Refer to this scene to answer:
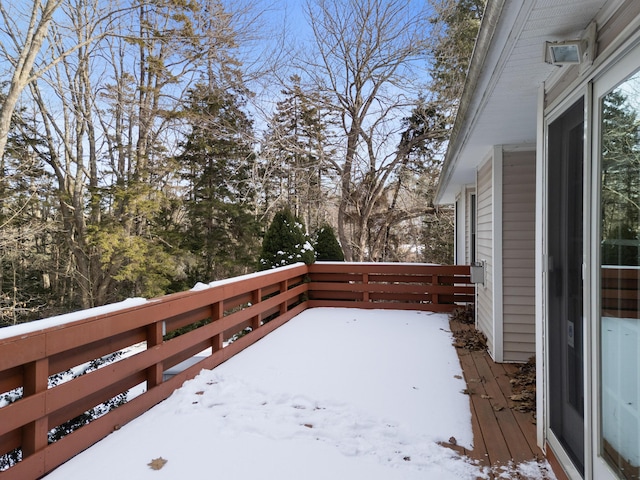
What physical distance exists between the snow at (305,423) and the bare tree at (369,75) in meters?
8.97

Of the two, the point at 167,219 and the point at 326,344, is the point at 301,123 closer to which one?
the point at 167,219

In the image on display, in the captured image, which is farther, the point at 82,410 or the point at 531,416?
the point at 531,416

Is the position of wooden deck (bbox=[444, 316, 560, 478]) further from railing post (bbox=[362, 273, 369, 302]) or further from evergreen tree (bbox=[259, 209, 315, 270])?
evergreen tree (bbox=[259, 209, 315, 270])

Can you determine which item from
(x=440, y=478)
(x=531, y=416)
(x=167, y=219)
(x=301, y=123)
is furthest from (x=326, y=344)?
(x=167, y=219)

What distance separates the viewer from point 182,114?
40.2 feet

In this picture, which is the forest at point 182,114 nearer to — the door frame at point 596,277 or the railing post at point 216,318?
the railing post at point 216,318

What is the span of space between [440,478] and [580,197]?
147 cm

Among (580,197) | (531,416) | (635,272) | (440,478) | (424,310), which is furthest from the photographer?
(424,310)

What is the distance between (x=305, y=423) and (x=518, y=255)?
8.65 feet

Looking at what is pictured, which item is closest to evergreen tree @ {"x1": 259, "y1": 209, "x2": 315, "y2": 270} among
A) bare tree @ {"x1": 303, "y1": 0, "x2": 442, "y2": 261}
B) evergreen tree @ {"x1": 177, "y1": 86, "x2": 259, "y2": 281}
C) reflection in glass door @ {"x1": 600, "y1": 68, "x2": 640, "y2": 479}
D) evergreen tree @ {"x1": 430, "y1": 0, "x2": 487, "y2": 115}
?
reflection in glass door @ {"x1": 600, "y1": 68, "x2": 640, "y2": 479}

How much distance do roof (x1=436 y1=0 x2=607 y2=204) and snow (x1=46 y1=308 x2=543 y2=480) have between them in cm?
205

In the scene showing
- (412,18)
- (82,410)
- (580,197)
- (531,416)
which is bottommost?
(531,416)

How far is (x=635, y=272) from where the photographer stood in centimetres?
133

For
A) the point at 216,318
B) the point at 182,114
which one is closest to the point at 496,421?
the point at 216,318
